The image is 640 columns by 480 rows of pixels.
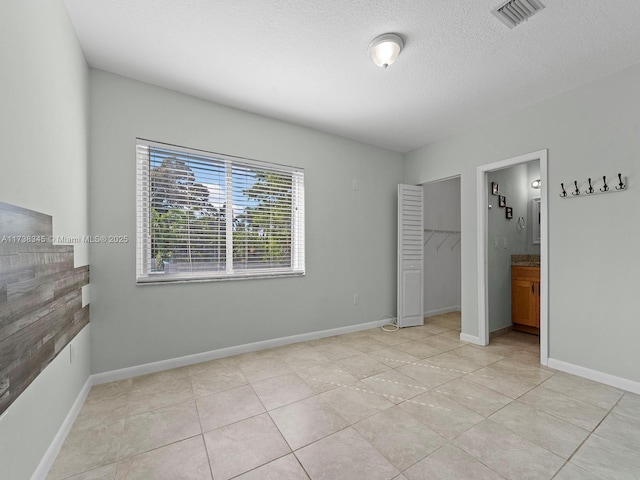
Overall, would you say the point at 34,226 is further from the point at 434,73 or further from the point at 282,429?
the point at 434,73

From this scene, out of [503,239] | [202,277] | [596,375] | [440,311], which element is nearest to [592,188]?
[503,239]

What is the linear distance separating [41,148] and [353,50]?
2.07 meters

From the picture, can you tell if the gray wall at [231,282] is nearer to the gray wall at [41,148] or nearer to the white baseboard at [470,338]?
the gray wall at [41,148]

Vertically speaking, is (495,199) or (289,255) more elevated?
(495,199)

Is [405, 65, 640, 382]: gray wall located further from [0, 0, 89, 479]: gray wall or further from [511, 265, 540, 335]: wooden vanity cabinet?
[0, 0, 89, 479]: gray wall

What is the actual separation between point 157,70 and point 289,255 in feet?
7.19

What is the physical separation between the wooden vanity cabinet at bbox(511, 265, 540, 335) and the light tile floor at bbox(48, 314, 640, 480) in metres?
1.02

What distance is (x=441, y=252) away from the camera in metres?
5.12

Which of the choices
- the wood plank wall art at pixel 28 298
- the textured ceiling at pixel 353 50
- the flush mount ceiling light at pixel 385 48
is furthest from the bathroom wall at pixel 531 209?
the wood plank wall art at pixel 28 298

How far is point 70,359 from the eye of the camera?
1.87 m

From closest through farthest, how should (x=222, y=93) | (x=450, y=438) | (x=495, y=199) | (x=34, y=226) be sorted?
(x=34, y=226) < (x=450, y=438) < (x=222, y=93) < (x=495, y=199)

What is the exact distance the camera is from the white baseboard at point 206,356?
2467 millimetres

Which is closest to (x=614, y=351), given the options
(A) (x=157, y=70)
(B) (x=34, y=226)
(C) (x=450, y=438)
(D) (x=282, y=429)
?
(C) (x=450, y=438)

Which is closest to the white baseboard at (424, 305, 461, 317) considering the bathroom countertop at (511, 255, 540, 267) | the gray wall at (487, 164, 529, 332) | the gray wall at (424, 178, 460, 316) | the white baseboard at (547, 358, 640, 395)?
the gray wall at (424, 178, 460, 316)
